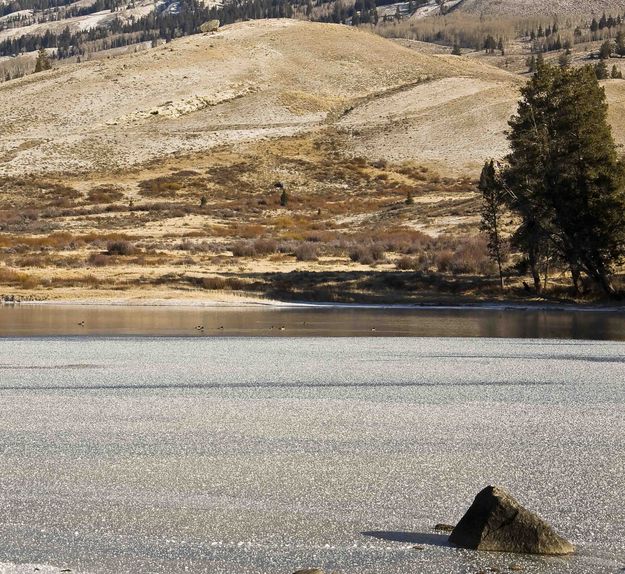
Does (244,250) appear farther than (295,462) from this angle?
Yes

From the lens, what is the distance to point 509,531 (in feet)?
21.7

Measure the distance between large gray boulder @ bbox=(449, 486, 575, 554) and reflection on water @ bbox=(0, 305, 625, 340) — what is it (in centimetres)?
1544

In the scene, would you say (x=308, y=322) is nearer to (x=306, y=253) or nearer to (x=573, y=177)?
(x=573, y=177)

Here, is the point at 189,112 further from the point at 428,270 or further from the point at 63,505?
the point at 63,505

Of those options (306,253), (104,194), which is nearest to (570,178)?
(306,253)

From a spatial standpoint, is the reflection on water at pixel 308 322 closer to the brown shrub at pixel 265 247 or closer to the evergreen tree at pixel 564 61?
the evergreen tree at pixel 564 61

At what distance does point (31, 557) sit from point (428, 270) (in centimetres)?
3140

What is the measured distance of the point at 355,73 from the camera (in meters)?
126

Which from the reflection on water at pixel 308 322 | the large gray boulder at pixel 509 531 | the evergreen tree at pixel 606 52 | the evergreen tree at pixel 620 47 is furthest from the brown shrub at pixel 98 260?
the evergreen tree at pixel 620 47

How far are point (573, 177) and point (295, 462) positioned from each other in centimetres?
2347

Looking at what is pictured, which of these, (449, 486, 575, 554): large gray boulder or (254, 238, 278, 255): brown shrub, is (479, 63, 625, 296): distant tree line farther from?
(449, 486, 575, 554): large gray boulder

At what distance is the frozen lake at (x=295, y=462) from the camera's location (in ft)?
22.1

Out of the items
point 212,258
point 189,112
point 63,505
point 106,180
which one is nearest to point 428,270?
point 212,258

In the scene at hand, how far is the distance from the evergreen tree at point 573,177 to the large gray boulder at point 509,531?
24.6 meters
